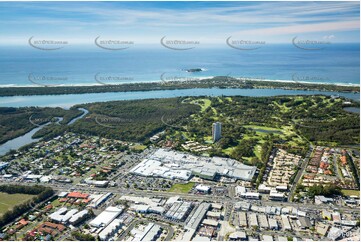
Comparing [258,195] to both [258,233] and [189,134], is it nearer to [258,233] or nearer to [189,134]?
[258,233]

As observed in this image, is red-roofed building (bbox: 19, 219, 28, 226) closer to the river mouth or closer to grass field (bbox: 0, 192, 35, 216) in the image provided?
grass field (bbox: 0, 192, 35, 216)

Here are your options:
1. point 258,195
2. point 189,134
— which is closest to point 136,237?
point 258,195

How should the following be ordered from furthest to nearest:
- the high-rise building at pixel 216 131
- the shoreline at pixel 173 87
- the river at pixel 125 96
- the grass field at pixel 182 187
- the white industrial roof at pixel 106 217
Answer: the shoreline at pixel 173 87
the river at pixel 125 96
the high-rise building at pixel 216 131
the grass field at pixel 182 187
the white industrial roof at pixel 106 217

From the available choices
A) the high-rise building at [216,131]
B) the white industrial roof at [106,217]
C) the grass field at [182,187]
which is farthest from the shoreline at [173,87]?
the white industrial roof at [106,217]

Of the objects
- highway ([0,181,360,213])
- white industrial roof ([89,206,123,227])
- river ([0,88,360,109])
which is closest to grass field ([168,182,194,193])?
highway ([0,181,360,213])

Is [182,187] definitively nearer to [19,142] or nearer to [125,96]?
[19,142]

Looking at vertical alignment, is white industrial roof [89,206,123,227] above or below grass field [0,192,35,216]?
below

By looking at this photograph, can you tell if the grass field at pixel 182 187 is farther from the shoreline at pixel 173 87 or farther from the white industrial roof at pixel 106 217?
the shoreline at pixel 173 87
